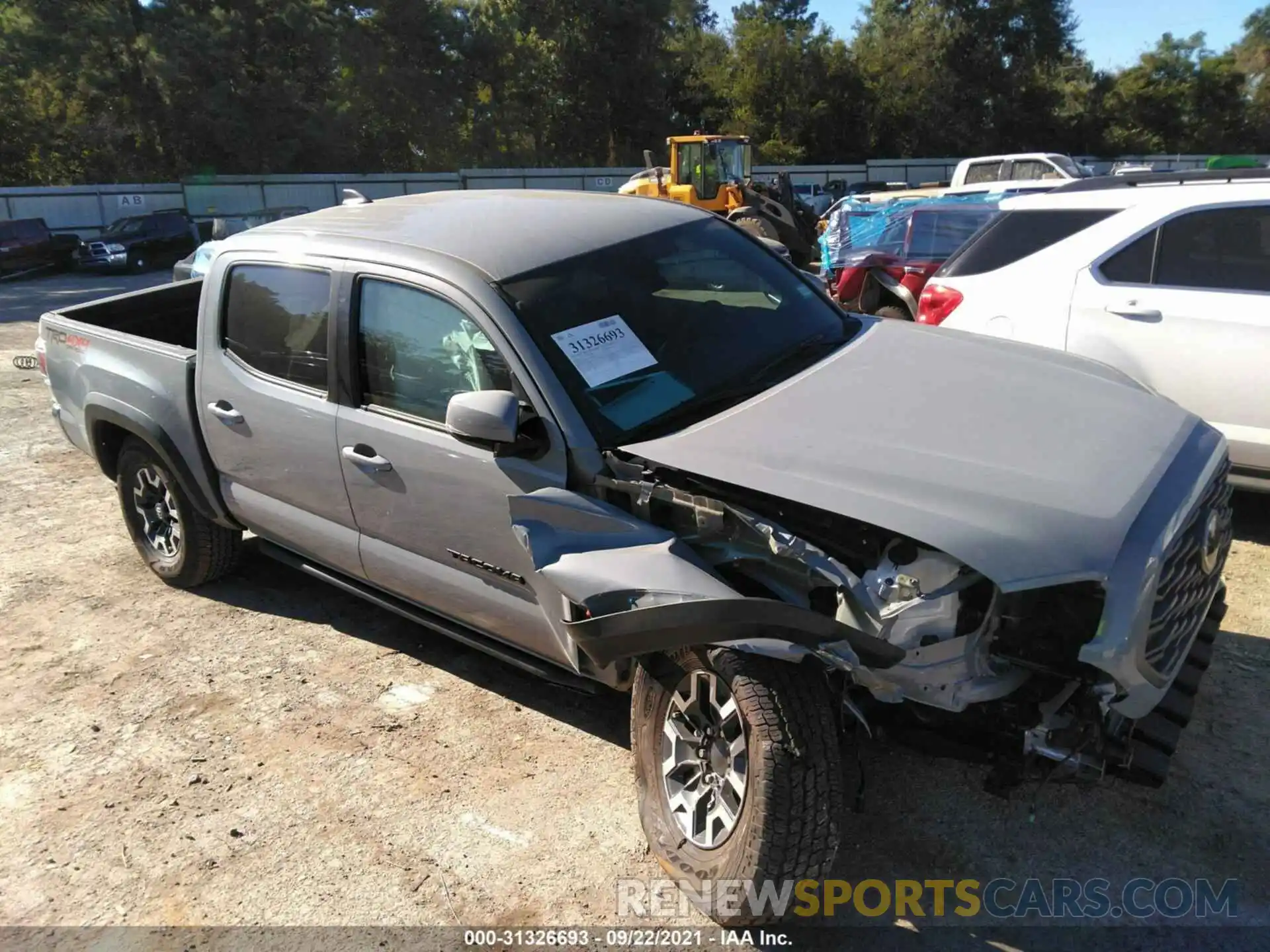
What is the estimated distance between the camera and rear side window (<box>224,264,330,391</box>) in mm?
3875

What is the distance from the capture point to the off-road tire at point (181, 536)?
193 inches

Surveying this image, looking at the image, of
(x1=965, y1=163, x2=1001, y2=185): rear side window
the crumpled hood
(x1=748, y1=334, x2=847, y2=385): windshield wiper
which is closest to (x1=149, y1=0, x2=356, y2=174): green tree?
(x1=965, y1=163, x2=1001, y2=185): rear side window

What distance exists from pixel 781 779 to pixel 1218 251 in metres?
4.01

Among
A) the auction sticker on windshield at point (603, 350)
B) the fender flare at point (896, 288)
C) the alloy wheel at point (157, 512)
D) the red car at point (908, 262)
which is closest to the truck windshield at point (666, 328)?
the auction sticker on windshield at point (603, 350)

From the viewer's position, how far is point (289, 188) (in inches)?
1299

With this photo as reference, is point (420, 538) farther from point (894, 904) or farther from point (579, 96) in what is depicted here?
point (579, 96)

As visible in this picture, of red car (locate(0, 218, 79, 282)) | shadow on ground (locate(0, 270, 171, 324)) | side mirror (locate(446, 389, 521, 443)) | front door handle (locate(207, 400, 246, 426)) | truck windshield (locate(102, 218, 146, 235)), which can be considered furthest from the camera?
truck windshield (locate(102, 218, 146, 235))

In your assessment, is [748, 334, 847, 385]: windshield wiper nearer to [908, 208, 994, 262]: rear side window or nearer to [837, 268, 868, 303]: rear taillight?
[837, 268, 868, 303]: rear taillight

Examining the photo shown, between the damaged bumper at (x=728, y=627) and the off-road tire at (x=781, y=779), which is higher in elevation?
the damaged bumper at (x=728, y=627)

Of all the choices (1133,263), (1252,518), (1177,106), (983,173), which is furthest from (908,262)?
(1177,106)

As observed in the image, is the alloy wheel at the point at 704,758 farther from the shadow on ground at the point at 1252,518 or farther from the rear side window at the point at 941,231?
the rear side window at the point at 941,231

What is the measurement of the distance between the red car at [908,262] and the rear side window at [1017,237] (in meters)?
2.36

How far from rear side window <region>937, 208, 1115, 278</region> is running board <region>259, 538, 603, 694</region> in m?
3.72

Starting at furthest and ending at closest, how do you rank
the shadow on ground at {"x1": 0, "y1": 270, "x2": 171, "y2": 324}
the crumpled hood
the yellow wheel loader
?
the yellow wheel loader
the shadow on ground at {"x1": 0, "y1": 270, "x2": 171, "y2": 324}
the crumpled hood
